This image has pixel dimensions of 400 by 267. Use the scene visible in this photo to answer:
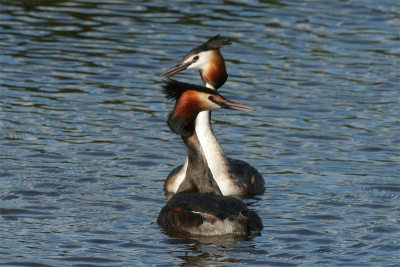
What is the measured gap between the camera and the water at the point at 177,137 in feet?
30.8

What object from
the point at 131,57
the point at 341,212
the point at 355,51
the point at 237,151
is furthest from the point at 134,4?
the point at 341,212

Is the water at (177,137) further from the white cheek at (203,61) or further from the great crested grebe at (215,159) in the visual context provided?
the white cheek at (203,61)

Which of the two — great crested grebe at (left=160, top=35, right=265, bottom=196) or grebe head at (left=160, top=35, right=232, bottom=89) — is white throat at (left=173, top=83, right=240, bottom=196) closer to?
great crested grebe at (left=160, top=35, right=265, bottom=196)

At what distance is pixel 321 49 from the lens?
59.2ft

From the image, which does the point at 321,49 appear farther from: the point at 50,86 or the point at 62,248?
the point at 62,248

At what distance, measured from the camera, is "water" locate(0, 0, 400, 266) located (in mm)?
9398

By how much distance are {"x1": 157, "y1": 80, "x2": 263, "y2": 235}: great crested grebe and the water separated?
0.50 ft

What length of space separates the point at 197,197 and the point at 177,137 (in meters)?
4.01

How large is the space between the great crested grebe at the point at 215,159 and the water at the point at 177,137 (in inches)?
8.6

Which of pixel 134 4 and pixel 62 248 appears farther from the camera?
pixel 134 4

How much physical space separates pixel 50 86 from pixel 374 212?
280 inches

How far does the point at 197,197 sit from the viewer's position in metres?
9.82

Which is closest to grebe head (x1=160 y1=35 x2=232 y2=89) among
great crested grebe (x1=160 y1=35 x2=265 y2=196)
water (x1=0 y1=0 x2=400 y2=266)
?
great crested grebe (x1=160 y1=35 x2=265 y2=196)

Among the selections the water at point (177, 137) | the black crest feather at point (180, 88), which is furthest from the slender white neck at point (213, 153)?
the black crest feather at point (180, 88)
